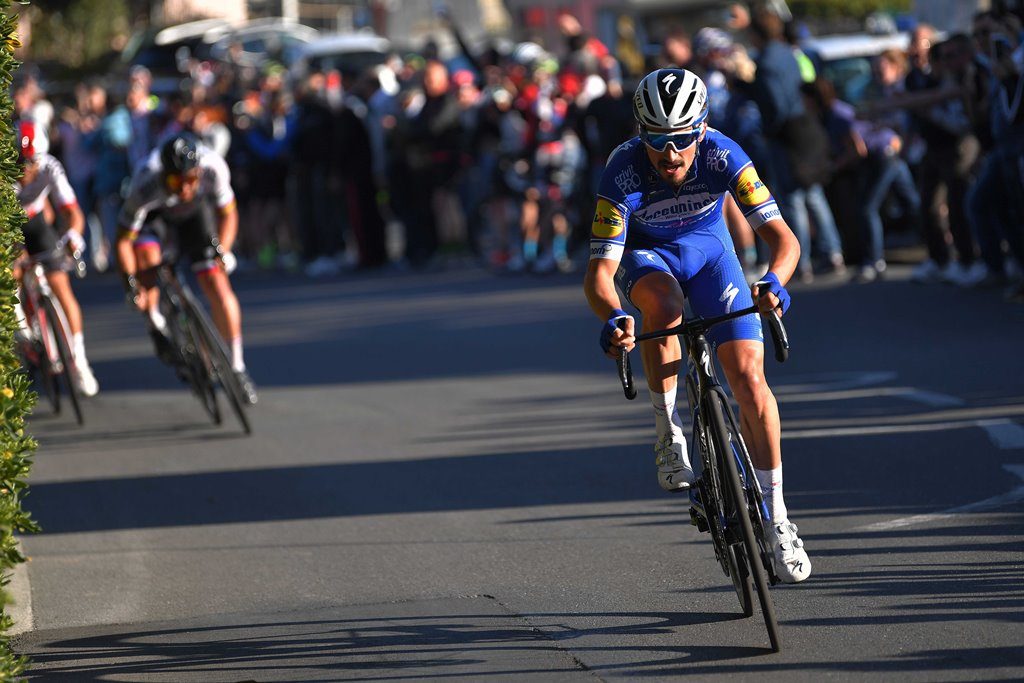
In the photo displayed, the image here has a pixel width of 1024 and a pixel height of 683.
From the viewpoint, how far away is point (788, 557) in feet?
20.5

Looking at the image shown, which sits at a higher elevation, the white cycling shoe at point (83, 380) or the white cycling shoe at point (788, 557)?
the white cycling shoe at point (788, 557)

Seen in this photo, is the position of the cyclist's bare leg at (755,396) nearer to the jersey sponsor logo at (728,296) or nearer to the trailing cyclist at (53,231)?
the jersey sponsor logo at (728,296)

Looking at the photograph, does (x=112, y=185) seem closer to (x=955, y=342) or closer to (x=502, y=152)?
(x=502, y=152)

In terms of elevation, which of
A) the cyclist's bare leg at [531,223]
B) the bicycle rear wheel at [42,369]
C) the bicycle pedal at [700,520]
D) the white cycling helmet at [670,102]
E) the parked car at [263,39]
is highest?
the white cycling helmet at [670,102]

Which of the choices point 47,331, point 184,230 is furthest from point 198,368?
point 47,331

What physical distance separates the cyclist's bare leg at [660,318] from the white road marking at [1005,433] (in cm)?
303

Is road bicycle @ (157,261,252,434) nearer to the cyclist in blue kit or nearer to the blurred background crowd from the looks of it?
the blurred background crowd

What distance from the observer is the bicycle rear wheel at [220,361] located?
11.5 meters

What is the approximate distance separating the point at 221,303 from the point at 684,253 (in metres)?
5.81

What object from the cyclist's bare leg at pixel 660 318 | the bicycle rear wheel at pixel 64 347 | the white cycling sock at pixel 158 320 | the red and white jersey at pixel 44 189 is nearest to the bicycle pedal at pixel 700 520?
the cyclist's bare leg at pixel 660 318

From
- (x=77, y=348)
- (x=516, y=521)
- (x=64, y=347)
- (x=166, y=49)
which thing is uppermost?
(x=516, y=521)

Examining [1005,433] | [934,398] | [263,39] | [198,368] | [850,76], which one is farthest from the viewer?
[263,39]

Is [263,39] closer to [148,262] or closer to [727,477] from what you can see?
[148,262]

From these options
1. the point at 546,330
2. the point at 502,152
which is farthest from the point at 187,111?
the point at 546,330
